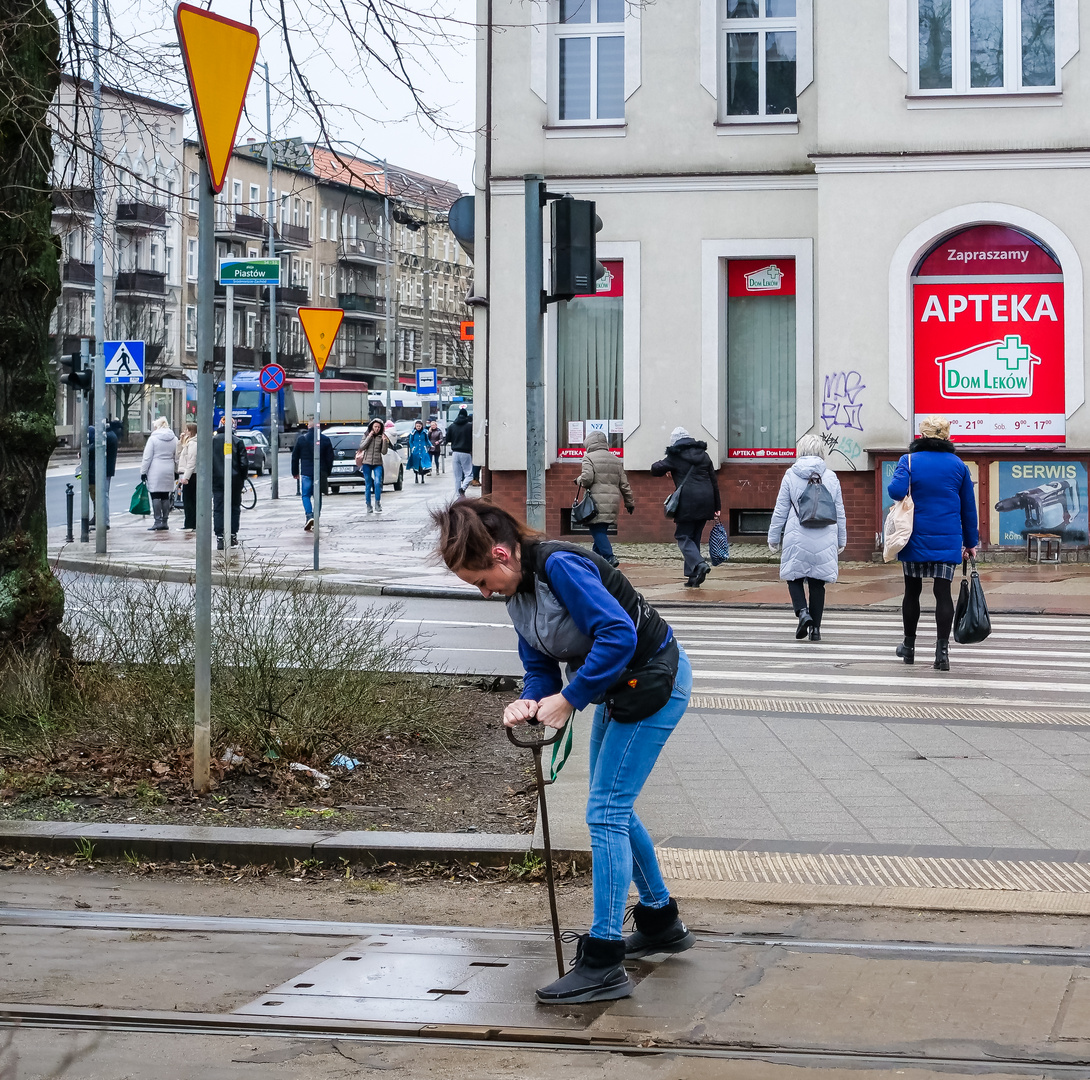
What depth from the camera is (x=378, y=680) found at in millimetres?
8656

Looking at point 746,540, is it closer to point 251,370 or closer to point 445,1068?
point 445,1068

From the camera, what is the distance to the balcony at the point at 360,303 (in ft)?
334

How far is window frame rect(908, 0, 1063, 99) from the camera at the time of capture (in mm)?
21516

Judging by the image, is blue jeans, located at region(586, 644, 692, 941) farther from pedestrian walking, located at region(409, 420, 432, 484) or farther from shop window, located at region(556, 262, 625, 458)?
pedestrian walking, located at region(409, 420, 432, 484)

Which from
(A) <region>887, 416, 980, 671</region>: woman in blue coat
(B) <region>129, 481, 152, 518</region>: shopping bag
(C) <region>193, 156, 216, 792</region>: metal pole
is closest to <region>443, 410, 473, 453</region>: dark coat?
(B) <region>129, 481, 152, 518</region>: shopping bag

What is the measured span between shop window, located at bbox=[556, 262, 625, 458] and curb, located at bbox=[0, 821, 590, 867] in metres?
17.8

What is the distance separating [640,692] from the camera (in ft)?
15.4

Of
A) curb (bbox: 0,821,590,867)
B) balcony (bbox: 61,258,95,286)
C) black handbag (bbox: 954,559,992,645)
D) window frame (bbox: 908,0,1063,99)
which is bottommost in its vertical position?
curb (bbox: 0,821,590,867)

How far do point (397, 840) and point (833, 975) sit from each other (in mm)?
2163

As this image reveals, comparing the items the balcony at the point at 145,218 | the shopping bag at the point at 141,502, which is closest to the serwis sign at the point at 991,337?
the balcony at the point at 145,218

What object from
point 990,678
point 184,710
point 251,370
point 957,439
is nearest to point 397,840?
point 184,710

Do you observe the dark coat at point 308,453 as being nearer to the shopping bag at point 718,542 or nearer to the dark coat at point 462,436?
the dark coat at point 462,436

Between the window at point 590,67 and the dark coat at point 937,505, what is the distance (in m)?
13.4

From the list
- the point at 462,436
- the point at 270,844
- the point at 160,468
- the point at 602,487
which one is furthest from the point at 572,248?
the point at 462,436
